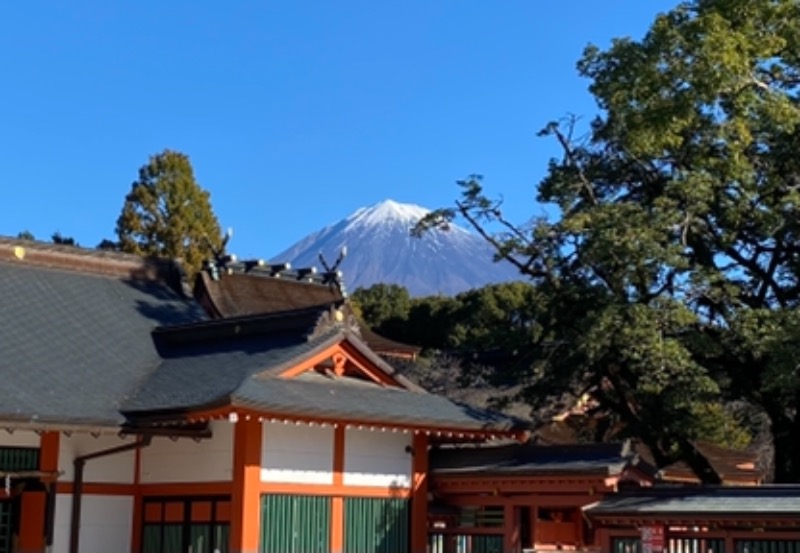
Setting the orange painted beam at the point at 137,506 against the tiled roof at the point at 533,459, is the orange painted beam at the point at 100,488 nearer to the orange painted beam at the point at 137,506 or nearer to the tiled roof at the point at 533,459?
the orange painted beam at the point at 137,506

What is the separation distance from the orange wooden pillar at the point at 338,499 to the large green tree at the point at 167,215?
25.1m

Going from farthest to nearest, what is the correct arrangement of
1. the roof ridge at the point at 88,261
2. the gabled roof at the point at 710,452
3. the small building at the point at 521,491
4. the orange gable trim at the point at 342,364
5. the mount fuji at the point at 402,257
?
the mount fuji at the point at 402,257
the gabled roof at the point at 710,452
the roof ridge at the point at 88,261
the orange gable trim at the point at 342,364
the small building at the point at 521,491

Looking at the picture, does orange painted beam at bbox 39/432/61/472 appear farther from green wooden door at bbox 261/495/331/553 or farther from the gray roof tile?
green wooden door at bbox 261/495/331/553

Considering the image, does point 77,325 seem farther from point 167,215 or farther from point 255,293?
point 167,215

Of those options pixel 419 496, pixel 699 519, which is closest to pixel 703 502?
pixel 699 519

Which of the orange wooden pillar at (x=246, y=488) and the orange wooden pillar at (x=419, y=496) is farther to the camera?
the orange wooden pillar at (x=419, y=496)

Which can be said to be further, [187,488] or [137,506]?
[137,506]

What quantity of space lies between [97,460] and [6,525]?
1.75 m

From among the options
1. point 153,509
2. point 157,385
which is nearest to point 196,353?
point 157,385

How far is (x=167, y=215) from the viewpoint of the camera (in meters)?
44.3

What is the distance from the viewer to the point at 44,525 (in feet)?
61.0

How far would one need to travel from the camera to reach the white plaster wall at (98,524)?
18906mm

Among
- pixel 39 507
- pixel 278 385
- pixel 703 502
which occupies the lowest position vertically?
pixel 39 507

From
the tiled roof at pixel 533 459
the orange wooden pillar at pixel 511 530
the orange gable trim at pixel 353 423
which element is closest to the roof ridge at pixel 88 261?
the orange gable trim at pixel 353 423
